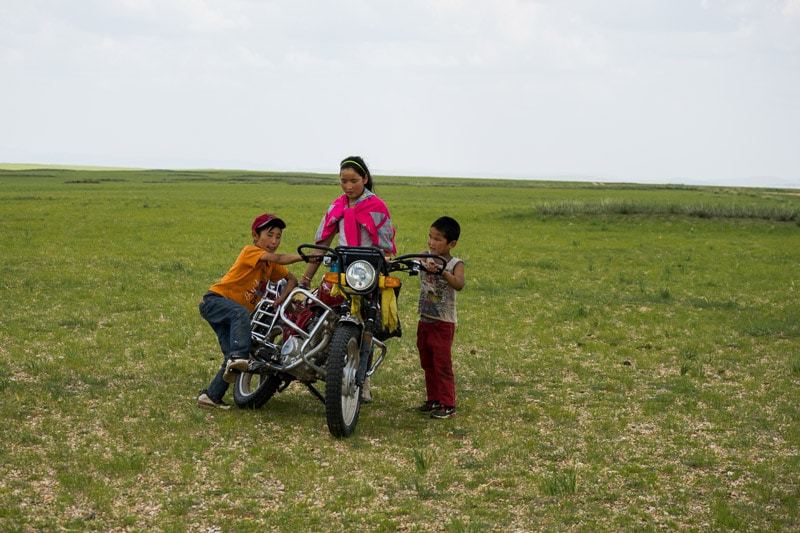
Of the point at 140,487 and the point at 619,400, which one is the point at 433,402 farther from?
the point at 140,487

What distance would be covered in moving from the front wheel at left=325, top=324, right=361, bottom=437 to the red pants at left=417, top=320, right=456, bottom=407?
112 cm

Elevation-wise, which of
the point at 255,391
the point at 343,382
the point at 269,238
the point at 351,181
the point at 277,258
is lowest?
the point at 255,391

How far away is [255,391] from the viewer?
9.95 m

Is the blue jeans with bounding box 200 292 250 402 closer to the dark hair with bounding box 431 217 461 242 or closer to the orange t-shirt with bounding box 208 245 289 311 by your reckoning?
the orange t-shirt with bounding box 208 245 289 311

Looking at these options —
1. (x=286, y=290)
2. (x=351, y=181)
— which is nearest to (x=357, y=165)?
(x=351, y=181)

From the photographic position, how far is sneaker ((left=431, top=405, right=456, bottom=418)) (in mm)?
9977

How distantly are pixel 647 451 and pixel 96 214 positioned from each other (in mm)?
36363

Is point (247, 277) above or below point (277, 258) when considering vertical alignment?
below

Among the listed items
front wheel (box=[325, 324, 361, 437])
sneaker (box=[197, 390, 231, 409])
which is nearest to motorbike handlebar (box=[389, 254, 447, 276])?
front wheel (box=[325, 324, 361, 437])

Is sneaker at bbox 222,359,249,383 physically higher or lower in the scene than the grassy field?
higher

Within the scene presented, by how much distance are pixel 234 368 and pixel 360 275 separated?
1627 mm

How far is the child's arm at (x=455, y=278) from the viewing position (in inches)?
373

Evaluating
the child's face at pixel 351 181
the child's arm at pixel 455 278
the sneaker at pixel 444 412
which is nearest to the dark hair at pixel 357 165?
the child's face at pixel 351 181

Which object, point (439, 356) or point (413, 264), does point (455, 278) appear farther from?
point (439, 356)
